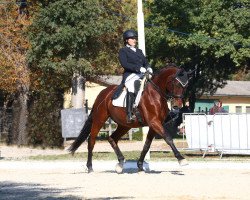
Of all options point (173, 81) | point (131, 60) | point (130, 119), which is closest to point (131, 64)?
point (131, 60)

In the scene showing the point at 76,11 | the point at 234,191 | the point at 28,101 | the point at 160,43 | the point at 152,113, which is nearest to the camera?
the point at 234,191

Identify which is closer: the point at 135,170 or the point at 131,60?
the point at 131,60

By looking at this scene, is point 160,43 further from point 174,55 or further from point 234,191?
point 234,191

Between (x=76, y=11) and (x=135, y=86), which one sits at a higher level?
(x=76, y=11)

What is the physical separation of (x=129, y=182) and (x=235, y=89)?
267ft

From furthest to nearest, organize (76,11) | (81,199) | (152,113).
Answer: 1. (76,11)
2. (152,113)
3. (81,199)

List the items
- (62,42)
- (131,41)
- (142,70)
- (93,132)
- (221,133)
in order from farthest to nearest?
(62,42) < (221,133) < (93,132) < (131,41) < (142,70)

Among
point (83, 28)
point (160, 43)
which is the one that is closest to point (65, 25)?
point (83, 28)

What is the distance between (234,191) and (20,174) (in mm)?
7069

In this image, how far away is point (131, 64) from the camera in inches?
664

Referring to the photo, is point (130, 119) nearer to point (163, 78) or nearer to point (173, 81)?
point (163, 78)

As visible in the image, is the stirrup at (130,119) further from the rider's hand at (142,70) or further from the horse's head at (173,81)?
the rider's hand at (142,70)

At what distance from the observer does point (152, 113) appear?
16.8 meters

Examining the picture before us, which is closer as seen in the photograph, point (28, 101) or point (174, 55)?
point (28, 101)
